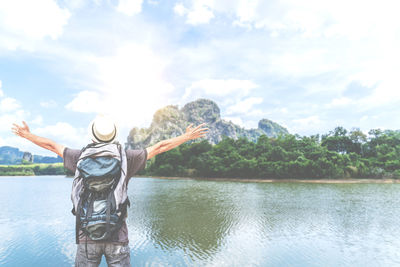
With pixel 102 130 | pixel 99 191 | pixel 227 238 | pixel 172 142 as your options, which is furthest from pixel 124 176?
pixel 227 238

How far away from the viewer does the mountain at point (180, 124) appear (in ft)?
465

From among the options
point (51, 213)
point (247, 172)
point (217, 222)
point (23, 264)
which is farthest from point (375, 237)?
point (247, 172)

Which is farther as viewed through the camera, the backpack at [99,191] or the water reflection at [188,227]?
the water reflection at [188,227]

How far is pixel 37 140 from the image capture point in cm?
236

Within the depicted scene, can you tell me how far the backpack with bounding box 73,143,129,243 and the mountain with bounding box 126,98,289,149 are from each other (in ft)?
408

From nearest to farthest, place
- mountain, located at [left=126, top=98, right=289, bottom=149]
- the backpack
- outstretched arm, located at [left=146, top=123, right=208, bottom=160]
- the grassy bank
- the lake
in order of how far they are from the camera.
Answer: the backpack → outstretched arm, located at [left=146, top=123, right=208, bottom=160] → the lake → the grassy bank → mountain, located at [left=126, top=98, right=289, bottom=149]

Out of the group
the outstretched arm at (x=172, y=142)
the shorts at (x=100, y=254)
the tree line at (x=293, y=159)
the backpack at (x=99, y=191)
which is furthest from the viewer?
the tree line at (x=293, y=159)

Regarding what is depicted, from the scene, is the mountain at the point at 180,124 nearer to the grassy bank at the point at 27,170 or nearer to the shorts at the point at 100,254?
the grassy bank at the point at 27,170

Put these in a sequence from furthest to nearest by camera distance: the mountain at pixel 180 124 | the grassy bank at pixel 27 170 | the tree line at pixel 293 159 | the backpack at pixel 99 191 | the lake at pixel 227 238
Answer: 1. the mountain at pixel 180 124
2. the grassy bank at pixel 27 170
3. the tree line at pixel 293 159
4. the lake at pixel 227 238
5. the backpack at pixel 99 191

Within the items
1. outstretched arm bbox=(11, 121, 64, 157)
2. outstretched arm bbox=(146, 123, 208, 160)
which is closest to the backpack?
outstretched arm bbox=(146, 123, 208, 160)

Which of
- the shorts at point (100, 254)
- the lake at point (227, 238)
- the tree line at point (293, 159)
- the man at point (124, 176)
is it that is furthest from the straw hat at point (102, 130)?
the tree line at point (293, 159)

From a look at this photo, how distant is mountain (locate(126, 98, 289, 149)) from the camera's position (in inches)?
5586

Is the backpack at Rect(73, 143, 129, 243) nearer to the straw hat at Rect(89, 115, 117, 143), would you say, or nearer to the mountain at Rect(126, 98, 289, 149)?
the straw hat at Rect(89, 115, 117, 143)

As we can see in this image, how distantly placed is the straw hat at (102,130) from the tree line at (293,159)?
47.5 meters
